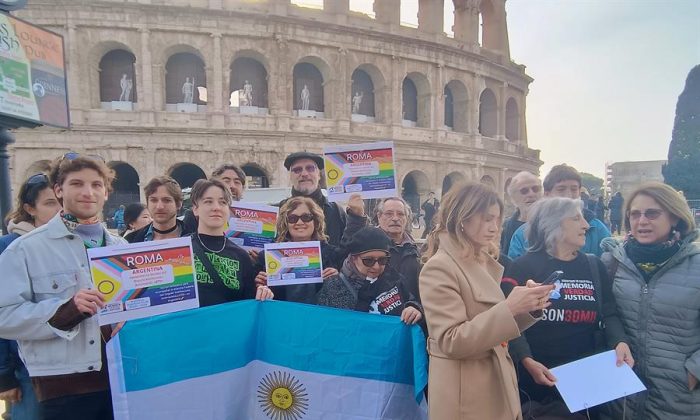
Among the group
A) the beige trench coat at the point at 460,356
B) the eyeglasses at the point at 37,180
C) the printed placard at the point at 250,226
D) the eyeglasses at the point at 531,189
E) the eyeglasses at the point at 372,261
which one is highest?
the eyeglasses at the point at 37,180

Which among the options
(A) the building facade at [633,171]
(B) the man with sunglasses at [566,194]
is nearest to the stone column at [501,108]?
(B) the man with sunglasses at [566,194]

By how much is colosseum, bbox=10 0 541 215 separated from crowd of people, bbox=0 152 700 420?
63.4 feet

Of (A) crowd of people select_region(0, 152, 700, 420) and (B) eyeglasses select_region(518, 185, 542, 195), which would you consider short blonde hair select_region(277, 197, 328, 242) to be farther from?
(B) eyeglasses select_region(518, 185, 542, 195)

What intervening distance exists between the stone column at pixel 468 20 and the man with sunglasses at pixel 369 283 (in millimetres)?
28994

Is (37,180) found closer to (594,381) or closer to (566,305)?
(566,305)

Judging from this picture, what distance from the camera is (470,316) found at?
2.30 m

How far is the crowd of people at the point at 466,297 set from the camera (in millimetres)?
2299

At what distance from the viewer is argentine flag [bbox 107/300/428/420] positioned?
2754 millimetres

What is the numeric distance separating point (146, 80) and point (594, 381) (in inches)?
921

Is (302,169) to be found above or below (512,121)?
below

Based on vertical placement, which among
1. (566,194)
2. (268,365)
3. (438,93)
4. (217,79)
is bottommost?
(268,365)

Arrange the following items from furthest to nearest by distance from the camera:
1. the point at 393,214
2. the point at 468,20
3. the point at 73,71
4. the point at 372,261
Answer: the point at 468,20 → the point at 73,71 → the point at 393,214 → the point at 372,261

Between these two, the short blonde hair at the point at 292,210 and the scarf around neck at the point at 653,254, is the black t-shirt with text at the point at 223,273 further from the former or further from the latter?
the scarf around neck at the point at 653,254

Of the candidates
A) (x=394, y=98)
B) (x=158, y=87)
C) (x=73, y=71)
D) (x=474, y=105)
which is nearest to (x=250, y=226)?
(x=158, y=87)
